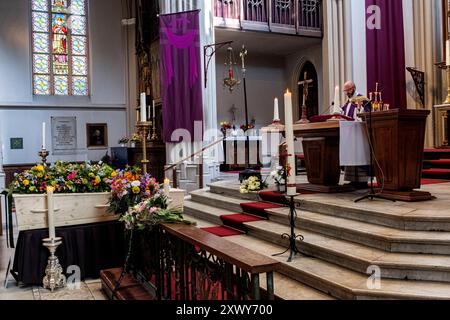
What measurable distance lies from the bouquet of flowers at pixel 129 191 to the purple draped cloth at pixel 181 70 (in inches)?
223

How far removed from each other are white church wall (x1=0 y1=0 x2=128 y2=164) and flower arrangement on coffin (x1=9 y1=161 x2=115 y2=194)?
9.95 meters

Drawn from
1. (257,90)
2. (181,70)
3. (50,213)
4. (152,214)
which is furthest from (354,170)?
(257,90)

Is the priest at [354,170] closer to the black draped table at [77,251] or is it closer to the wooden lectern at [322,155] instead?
the wooden lectern at [322,155]

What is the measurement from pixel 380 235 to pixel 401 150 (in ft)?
3.79

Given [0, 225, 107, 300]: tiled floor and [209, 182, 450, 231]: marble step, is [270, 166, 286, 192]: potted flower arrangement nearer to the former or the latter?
[209, 182, 450, 231]: marble step

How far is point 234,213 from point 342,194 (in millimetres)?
1466

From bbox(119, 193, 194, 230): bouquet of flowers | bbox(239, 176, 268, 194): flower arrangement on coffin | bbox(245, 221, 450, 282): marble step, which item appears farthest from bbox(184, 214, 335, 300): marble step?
bbox(239, 176, 268, 194): flower arrangement on coffin

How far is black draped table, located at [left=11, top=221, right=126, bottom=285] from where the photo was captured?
4418 millimetres

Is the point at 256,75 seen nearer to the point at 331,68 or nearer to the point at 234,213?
the point at 331,68

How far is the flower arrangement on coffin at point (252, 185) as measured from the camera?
615 cm

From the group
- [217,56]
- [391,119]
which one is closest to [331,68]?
[217,56]

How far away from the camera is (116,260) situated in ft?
16.2

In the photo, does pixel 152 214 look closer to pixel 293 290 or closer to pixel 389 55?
pixel 293 290
